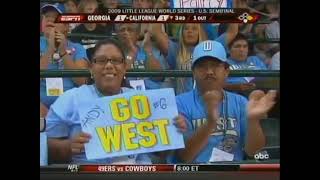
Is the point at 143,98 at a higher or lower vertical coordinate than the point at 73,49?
lower

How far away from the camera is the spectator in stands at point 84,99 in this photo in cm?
446

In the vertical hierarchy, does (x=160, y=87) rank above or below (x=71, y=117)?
above

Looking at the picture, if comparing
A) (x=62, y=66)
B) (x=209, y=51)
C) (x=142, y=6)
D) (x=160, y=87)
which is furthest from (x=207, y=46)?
(x=62, y=66)

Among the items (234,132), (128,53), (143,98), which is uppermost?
(128,53)

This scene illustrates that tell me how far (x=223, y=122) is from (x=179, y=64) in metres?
0.59

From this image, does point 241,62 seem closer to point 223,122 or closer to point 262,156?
point 223,122

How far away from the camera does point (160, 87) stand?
4465 millimetres

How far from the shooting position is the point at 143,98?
176 inches

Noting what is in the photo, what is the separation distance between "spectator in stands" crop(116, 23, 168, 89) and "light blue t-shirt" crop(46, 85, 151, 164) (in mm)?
196

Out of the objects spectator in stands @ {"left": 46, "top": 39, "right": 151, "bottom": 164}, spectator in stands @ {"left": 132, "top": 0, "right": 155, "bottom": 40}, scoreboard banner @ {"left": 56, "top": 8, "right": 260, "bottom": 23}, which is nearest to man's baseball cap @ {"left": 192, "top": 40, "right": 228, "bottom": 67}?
scoreboard banner @ {"left": 56, "top": 8, "right": 260, "bottom": 23}
